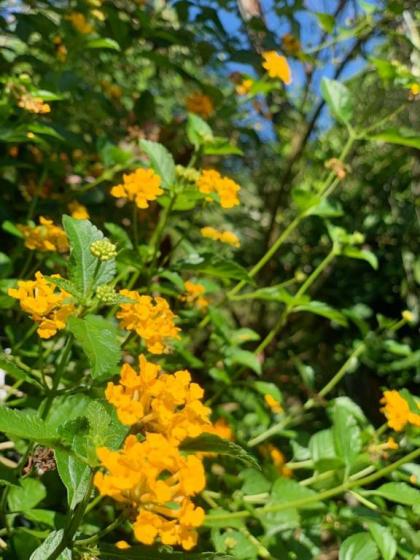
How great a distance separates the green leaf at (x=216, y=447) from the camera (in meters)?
0.66

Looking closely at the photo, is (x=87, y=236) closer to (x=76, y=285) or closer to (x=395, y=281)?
(x=76, y=285)

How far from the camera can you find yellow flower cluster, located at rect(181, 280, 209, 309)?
121 centimetres

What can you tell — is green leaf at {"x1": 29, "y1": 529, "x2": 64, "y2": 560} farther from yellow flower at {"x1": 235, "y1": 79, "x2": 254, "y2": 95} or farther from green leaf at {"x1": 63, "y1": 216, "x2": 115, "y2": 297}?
yellow flower at {"x1": 235, "y1": 79, "x2": 254, "y2": 95}

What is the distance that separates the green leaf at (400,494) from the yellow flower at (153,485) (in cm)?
43

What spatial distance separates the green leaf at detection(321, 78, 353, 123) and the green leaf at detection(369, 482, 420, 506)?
725mm

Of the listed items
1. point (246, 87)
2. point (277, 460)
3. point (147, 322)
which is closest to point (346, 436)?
point (277, 460)

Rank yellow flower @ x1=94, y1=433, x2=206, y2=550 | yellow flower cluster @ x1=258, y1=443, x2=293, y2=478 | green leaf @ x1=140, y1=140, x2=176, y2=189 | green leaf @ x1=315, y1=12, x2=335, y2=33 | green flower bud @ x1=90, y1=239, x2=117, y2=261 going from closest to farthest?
yellow flower @ x1=94, y1=433, x2=206, y2=550 < green flower bud @ x1=90, y1=239, x2=117, y2=261 < green leaf @ x1=140, y1=140, x2=176, y2=189 < yellow flower cluster @ x1=258, y1=443, x2=293, y2=478 < green leaf @ x1=315, y1=12, x2=335, y2=33

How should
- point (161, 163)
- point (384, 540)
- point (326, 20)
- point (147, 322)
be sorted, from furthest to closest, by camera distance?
point (326, 20) < point (161, 163) < point (384, 540) < point (147, 322)

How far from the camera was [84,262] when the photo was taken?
79cm

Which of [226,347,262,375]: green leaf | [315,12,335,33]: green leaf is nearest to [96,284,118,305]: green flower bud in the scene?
[226,347,262,375]: green leaf

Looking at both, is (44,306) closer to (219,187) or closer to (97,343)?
(97,343)

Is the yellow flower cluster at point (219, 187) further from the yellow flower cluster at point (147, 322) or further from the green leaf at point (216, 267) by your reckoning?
the yellow flower cluster at point (147, 322)

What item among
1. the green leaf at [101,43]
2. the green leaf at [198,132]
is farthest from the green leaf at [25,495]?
the green leaf at [101,43]

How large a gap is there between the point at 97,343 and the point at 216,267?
367 millimetres
